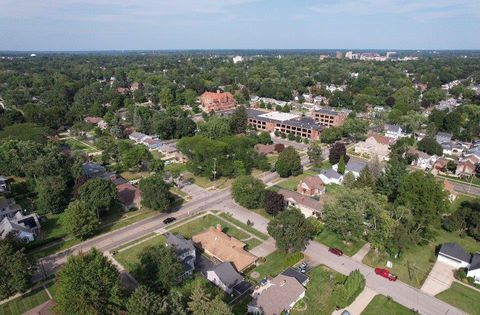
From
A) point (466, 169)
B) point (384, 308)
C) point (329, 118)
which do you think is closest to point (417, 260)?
point (384, 308)

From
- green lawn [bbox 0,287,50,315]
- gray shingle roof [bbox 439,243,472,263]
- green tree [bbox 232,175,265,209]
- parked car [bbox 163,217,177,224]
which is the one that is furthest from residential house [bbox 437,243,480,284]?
green lawn [bbox 0,287,50,315]

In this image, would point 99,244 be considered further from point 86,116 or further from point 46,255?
point 86,116

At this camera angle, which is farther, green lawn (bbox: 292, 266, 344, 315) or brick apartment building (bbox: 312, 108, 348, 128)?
brick apartment building (bbox: 312, 108, 348, 128)

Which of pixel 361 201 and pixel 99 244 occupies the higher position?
Answer: pixel 361 201

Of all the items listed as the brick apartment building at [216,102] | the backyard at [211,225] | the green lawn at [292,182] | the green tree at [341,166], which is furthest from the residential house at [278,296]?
the brick apartment building at [216,102]

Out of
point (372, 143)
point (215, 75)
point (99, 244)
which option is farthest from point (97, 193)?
point (215, 75)

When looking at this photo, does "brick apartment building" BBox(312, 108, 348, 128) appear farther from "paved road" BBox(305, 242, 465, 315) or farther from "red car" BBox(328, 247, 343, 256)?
"paved road" BBox(305, 242, 465, 315)

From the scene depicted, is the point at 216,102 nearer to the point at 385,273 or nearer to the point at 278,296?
the point at 385,273

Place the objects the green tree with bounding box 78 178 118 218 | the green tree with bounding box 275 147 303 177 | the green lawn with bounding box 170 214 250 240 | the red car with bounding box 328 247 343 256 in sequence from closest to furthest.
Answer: the red car with bounding box 328 247 343 256 → the green lawn with bounding box 170 214 250 240 → the green tree with bounding box 78 178 118 218 → the green tree with bounding box 275 147 303 177
